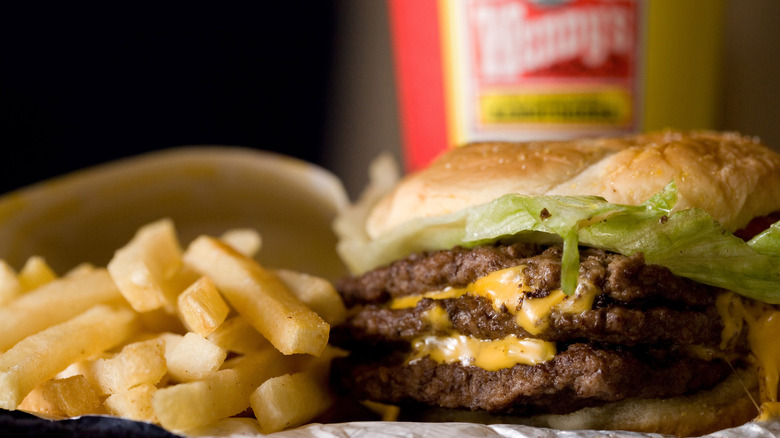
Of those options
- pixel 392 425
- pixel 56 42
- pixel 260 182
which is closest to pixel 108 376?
pixel 392 425

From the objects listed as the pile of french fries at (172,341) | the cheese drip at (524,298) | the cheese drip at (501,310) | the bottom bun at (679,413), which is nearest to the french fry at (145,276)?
the pile of french fries at (172,341)

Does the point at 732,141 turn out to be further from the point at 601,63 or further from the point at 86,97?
the point at 86,97

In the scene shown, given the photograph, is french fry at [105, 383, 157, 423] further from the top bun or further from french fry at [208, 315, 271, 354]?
the top bun

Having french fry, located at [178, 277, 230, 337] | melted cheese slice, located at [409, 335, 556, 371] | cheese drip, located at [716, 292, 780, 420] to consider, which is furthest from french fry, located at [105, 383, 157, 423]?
cheese drip, located at [716, 292, 780, 420]

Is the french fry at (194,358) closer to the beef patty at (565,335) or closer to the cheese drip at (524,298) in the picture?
the beef patty at (565,335)

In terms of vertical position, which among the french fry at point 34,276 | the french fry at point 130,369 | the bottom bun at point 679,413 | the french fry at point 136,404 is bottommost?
the bottom bun at point 679,413
